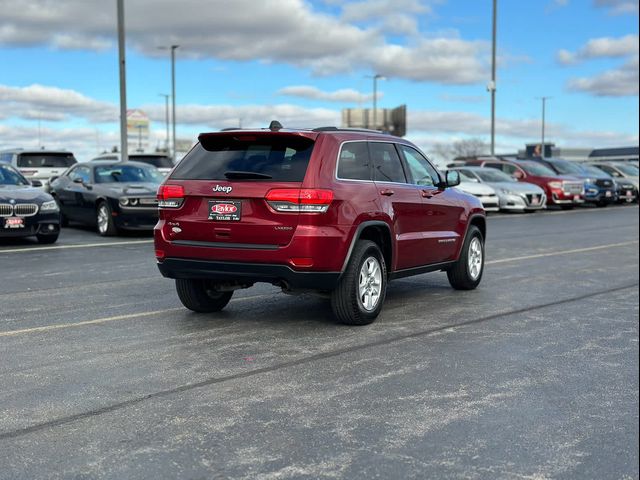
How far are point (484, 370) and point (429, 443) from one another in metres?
1.68

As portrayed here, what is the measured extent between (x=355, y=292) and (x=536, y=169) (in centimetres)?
2429

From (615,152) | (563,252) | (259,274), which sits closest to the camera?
(259,274)

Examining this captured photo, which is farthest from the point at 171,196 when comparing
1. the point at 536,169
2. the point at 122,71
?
the point at 536,169

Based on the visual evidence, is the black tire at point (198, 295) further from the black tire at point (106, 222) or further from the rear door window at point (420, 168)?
the black tire at point (106, 222)

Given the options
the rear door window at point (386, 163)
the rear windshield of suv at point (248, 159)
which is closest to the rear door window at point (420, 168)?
the rear door window at point (386, 163)

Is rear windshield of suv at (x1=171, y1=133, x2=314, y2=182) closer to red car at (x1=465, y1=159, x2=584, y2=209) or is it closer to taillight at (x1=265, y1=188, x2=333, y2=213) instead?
taillight at (x1=265, y1=188, x2=333, y2=213)

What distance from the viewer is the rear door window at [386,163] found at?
7844 mm

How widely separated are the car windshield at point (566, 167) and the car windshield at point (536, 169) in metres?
0.89

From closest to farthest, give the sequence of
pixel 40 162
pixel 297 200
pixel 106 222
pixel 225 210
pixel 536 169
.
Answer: pixel 297 200 < pixel 225 210 < pixel 106 222 < pixel 40 162 < pixel 536 169

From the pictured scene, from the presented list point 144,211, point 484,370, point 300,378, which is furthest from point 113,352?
point 144,211

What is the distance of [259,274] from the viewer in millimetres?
6848

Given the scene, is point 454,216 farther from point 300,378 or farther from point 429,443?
point 429,443

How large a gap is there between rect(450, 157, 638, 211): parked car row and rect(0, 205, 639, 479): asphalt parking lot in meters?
16.9

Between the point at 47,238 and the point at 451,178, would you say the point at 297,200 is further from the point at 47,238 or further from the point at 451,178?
the point at 47,238
